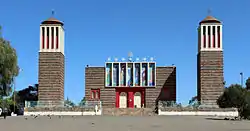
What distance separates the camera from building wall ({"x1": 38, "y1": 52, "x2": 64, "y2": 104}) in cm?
5547

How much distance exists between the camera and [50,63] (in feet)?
183

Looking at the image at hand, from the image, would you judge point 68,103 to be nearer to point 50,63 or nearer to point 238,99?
point 50,63

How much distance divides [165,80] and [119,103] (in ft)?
20.4

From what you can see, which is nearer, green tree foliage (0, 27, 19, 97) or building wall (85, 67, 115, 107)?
green tree foliage (0, 27, 19, 97)

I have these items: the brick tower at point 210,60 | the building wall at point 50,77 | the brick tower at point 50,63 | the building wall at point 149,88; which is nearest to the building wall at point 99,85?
the building wall at point 149,88

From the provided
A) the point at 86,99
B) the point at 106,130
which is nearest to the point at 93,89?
the point at 86,99

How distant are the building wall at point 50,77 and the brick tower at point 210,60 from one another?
1599 cm

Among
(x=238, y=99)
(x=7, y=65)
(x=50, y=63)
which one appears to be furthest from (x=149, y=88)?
(x=7, y=65)

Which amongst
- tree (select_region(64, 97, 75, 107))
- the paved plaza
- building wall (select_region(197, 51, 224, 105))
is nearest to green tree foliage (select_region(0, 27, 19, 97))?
the paved plaza

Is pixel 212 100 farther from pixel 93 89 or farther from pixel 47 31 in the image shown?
pixel 47 31

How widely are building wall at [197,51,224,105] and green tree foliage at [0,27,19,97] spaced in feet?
84.3

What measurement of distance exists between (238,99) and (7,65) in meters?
16.3

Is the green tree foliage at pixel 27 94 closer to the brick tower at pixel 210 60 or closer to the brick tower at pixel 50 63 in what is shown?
the brick tower at pixel 50 63

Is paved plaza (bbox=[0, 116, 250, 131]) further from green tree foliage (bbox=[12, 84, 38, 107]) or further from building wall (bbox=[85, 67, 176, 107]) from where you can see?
green tree foliage (bbox=[12, 84, 38, 107])
